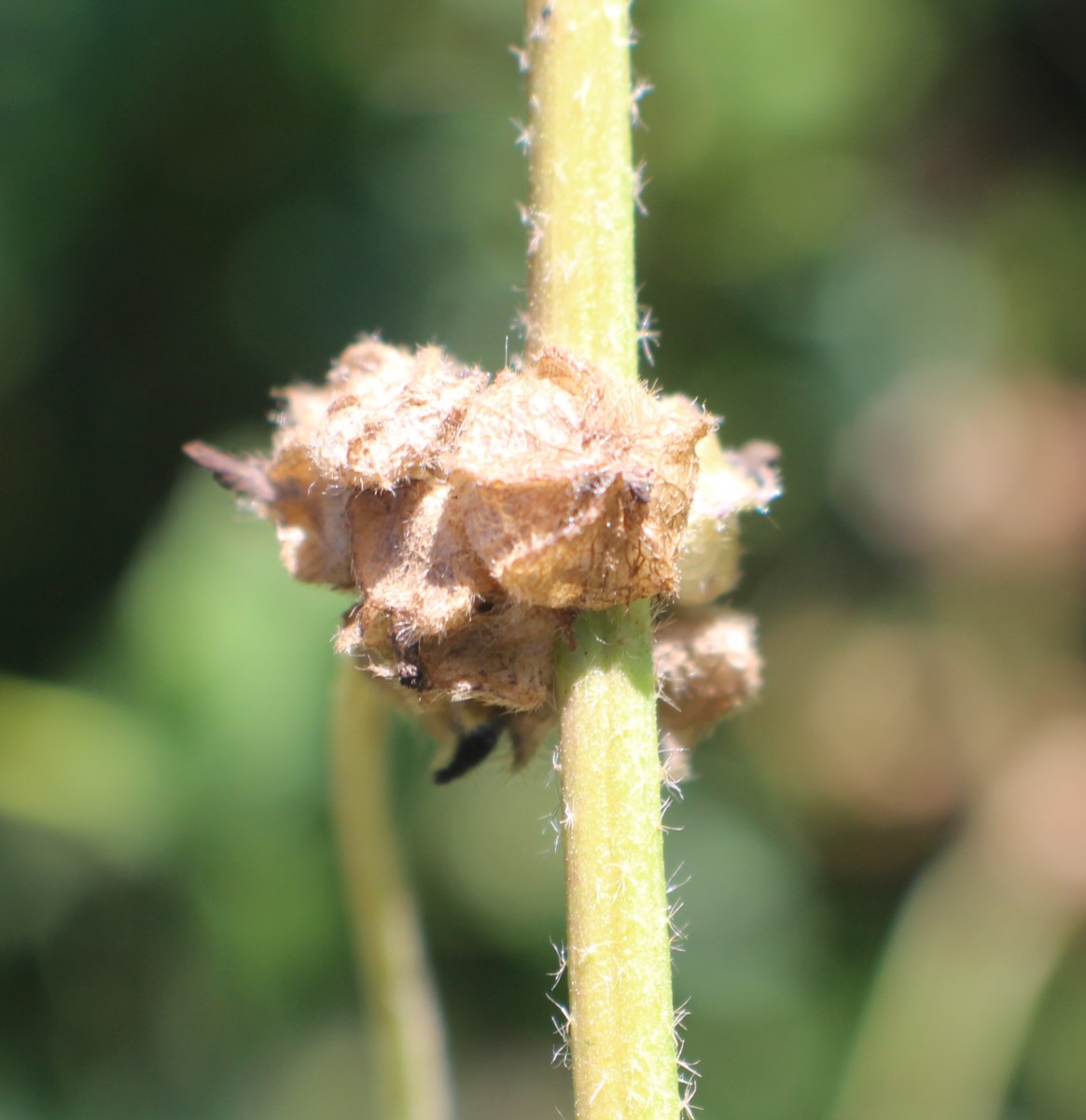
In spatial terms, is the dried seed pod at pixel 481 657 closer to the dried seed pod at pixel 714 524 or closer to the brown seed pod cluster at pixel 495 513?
the brown seed pod cluster at pixel 495 513

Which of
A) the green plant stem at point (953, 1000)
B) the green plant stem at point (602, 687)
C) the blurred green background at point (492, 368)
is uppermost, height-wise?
the blurred green background at point (492, 368)

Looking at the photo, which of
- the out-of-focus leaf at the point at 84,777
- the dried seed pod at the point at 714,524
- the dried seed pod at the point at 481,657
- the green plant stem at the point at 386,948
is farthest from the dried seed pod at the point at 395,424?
the out-of-focus leaf at the point at 84,777

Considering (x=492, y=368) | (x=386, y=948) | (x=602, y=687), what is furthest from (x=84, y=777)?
(x=602, y=687)

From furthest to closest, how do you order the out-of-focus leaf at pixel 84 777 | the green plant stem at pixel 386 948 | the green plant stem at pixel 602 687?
the out-of-focus leaf at pixel 84 777 < the green plant stem at pixel 386 948 < the green plant stem at pixel 602 687

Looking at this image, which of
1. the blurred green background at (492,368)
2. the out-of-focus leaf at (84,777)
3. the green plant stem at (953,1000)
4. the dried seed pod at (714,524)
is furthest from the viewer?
the green plant stem at (953,1000)

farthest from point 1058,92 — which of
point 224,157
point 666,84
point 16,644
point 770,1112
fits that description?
point 16,644

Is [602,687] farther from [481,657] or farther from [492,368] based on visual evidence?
[492,368]

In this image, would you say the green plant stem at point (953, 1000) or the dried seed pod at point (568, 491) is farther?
the green plant stem at point (953, 1000)

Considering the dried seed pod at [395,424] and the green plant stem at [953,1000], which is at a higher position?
the green plant stem at [953,1000]
